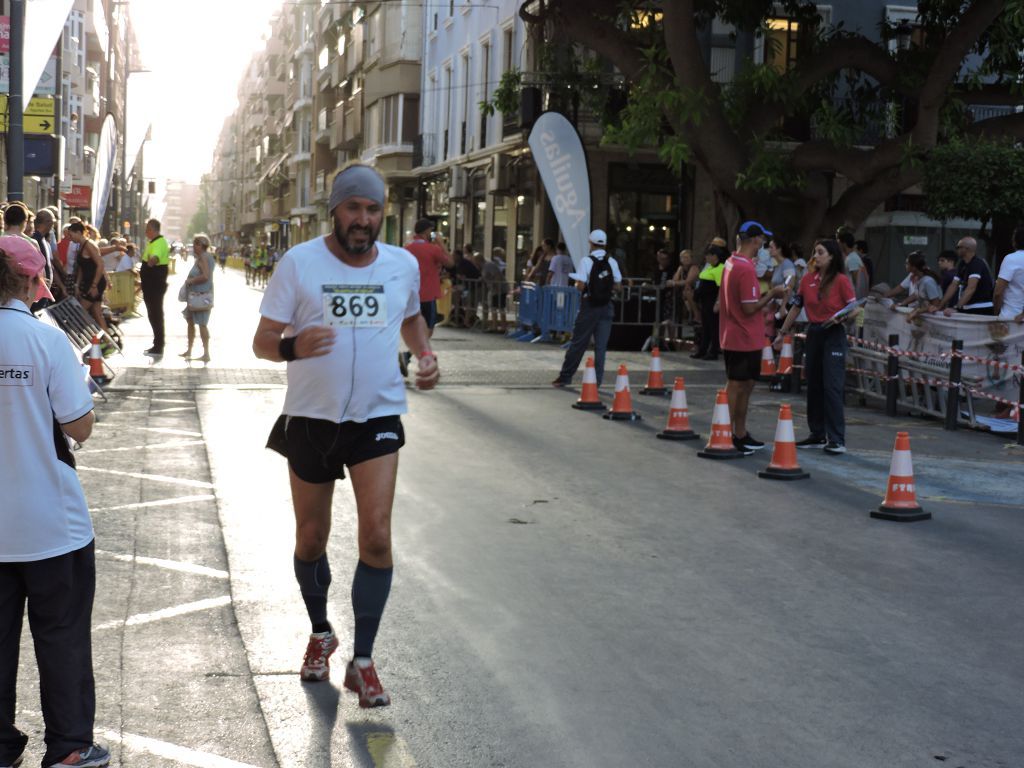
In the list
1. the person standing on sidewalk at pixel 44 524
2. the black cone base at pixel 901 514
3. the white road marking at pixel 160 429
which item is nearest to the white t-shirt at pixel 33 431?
the person standing on sidewalk at pixel 44 524

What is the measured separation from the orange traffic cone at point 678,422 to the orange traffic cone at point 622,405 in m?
1.12

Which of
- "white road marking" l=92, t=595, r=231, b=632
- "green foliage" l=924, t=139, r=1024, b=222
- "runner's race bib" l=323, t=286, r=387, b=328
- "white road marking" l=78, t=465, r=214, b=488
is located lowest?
"white road marking" l=92, t=595, r=231, b=632

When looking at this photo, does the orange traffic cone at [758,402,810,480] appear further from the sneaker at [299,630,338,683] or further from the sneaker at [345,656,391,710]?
the sneaker at [345,656,391,710]

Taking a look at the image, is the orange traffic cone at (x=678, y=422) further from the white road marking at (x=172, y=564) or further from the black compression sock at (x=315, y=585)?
the black compression sock at (x=315, y=585)

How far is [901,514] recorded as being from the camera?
8.98m

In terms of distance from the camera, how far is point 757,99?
75.4 ft

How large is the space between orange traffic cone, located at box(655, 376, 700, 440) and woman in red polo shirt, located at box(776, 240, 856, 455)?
1201mm

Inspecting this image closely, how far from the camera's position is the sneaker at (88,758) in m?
4.15

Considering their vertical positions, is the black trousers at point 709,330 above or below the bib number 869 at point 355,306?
below

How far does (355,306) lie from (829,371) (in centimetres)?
764

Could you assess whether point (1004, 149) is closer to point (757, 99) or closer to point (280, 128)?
point (757, 99)

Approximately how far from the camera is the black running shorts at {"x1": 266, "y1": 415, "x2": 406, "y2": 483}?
509cm

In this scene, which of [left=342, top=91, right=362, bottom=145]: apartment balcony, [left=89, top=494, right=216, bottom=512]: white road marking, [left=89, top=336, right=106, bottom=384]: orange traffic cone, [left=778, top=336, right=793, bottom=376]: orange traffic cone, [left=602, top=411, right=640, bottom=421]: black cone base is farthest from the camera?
[left=342, top=91, right=362, bottom=145]: apartment balcony

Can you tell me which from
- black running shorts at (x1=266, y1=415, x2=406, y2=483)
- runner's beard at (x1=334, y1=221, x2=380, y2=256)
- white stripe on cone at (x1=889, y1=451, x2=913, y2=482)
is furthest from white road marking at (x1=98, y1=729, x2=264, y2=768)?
white stripe on cone at (x1=889, y1=451, x2=913, y2=482)
